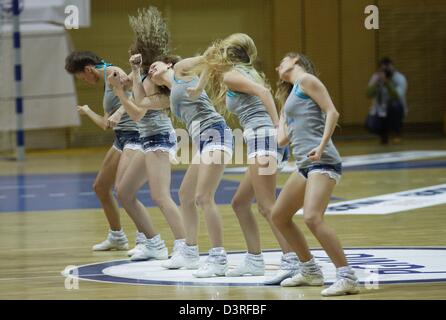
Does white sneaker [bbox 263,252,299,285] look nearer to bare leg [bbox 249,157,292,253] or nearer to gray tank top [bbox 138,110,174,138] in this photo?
bare leg [bbox 249,157,292,253]

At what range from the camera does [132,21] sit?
9.45m

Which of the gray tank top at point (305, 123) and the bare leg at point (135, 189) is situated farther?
the bare leg at point (135, 189)

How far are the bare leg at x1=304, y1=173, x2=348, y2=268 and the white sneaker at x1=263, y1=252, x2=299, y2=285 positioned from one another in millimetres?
687

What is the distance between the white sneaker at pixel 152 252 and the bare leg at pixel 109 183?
895 millimetres

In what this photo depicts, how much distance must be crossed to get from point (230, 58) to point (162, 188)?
1509 mm

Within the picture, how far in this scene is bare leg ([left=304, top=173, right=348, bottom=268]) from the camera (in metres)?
7.54

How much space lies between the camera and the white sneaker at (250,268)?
28.2ft

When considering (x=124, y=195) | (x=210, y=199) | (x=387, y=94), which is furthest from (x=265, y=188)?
(x=387, y=94)

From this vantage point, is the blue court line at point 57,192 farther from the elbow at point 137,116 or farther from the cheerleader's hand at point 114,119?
the elbow at point 137,116

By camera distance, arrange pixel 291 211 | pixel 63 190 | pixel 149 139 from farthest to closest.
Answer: pixel 63 190, pixel 149 139, pixel 291 211

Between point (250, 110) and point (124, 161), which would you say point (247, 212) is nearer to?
point (250, 110)

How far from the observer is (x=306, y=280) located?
7.99 m

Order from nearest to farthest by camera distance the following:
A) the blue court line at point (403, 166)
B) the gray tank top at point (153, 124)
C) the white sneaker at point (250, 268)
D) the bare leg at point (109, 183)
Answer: the white sneaker at point (250, 268)
the gray tank top at point (153, 124)
the bare leg at point (109, 183)
the blue court line at point (403, 166)

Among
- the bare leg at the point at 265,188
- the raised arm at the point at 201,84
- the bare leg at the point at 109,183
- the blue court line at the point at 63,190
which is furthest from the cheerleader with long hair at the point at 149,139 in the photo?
the blue court line at the point at 63,190
